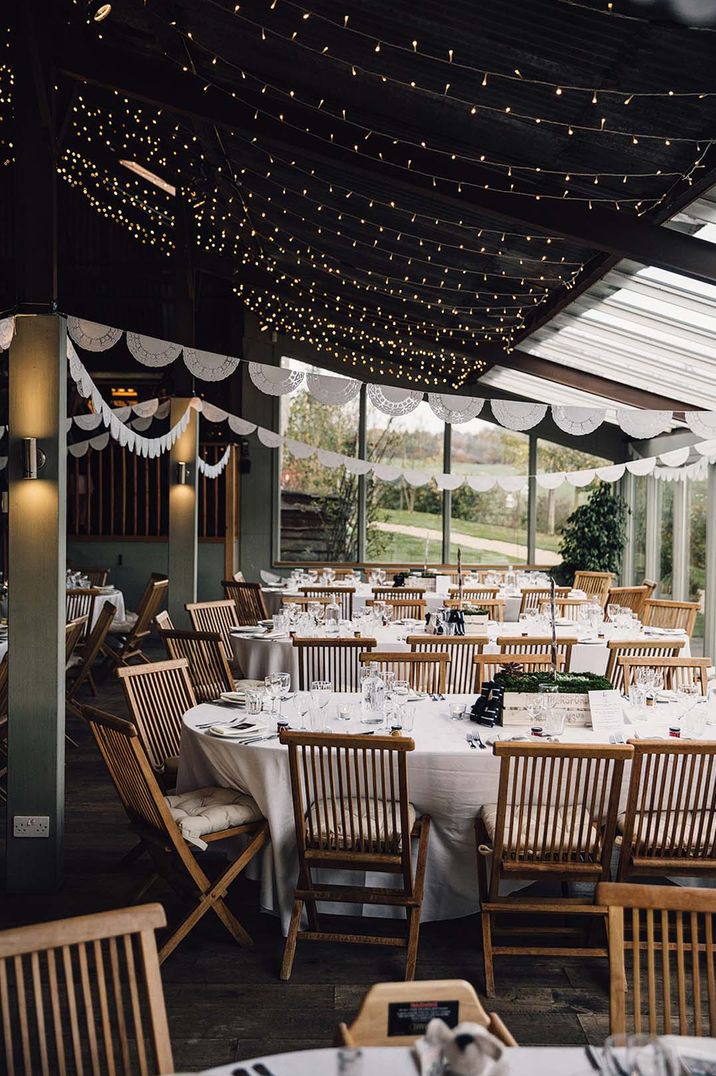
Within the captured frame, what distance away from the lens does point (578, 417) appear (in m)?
7.00

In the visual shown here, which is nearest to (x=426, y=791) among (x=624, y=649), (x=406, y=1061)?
(x=406, y=1061)

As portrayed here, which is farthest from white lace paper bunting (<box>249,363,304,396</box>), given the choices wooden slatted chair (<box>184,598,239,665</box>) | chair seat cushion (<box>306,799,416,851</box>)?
chair seat cushion (<box>306,799,416,851</box>)

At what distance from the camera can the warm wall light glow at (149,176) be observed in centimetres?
918

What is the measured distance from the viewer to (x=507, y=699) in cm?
434

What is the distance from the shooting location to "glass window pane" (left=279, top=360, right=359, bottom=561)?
48.1ft

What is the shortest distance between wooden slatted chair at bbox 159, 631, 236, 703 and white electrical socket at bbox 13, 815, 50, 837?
193cm

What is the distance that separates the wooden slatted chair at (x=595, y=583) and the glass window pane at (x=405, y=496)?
2.72m

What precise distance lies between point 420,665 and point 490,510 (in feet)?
32.2

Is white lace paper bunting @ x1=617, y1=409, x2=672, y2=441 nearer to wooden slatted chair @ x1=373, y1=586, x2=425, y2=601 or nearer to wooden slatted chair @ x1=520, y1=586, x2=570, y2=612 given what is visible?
wooden slatted chair @ x1=520, y1=586, x2=570, y2=612

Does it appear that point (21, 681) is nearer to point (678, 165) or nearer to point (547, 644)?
point (547, 644)

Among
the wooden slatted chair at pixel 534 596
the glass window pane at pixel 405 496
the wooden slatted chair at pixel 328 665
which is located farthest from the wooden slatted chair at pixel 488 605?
the glass window pane at pixel 405 496

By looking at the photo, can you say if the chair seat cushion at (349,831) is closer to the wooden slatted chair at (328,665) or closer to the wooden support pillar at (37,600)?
the wooden support pillar at (37,600)

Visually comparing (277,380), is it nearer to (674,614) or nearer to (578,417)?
(578,417)

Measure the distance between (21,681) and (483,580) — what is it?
8.37 metres
